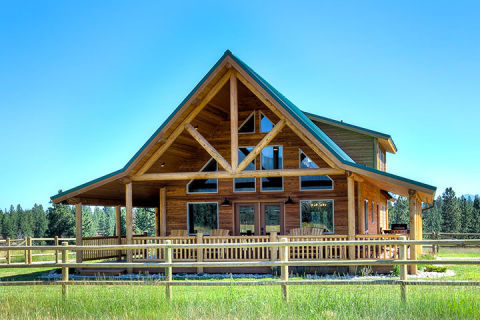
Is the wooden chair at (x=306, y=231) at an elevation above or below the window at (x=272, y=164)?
below

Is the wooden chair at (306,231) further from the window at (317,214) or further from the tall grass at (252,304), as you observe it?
the tall grass at (252,304)

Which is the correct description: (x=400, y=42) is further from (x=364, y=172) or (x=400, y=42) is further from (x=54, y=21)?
(x=54, y=21)

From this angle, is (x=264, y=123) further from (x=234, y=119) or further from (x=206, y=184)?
(x=234, y=119)

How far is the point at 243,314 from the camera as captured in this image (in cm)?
876

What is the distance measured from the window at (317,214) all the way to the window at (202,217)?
337cm

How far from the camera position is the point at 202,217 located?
20.6m

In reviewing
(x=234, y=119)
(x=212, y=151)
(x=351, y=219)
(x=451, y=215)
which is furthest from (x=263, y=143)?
(x=451, y=215)

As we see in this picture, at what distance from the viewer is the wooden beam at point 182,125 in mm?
17109

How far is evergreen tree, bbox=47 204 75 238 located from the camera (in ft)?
149

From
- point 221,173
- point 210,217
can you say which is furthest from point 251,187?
point 221,173

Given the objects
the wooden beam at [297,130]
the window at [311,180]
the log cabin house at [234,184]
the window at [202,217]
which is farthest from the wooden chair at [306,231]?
the window at [202,217]

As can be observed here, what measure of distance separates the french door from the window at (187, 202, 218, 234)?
904 millimetres

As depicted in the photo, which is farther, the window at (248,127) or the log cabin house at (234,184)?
the window at (248,127)

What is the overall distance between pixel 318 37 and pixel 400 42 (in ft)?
17.9
